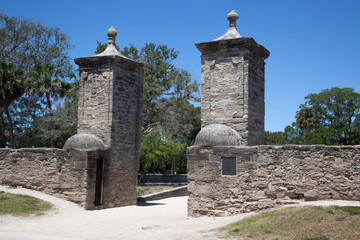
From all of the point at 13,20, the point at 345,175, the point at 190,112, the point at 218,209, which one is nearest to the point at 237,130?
the point at 218,209

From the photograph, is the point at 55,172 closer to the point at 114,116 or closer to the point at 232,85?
the point at 114,116

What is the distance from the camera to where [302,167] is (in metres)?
8.88

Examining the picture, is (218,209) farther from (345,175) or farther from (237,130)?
(345,175)

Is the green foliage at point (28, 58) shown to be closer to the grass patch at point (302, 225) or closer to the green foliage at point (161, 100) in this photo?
the green foliage at point (161, 100)

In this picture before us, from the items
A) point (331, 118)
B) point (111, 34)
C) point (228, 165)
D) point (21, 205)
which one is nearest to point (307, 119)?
point (331, 118)

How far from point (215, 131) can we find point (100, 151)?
475 centimetres

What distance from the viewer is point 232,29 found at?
11898 mm

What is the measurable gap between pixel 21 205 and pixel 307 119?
28356 millimetres

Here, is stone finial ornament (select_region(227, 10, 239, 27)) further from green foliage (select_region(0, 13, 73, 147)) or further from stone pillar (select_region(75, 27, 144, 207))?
green foliage (select_region(0, 13, 73, 147))

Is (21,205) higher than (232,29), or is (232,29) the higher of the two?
(232,29)

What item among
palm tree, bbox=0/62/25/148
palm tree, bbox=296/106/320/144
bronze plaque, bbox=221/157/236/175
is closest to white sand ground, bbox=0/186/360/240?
bronze plaque, bbox=221/157/236/175

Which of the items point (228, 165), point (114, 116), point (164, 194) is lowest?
point (164, 194)

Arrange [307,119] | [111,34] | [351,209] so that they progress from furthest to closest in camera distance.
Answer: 1. [307,119]
2. [111,34]
3. [351,209]

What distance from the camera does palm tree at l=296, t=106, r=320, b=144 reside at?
113ft
